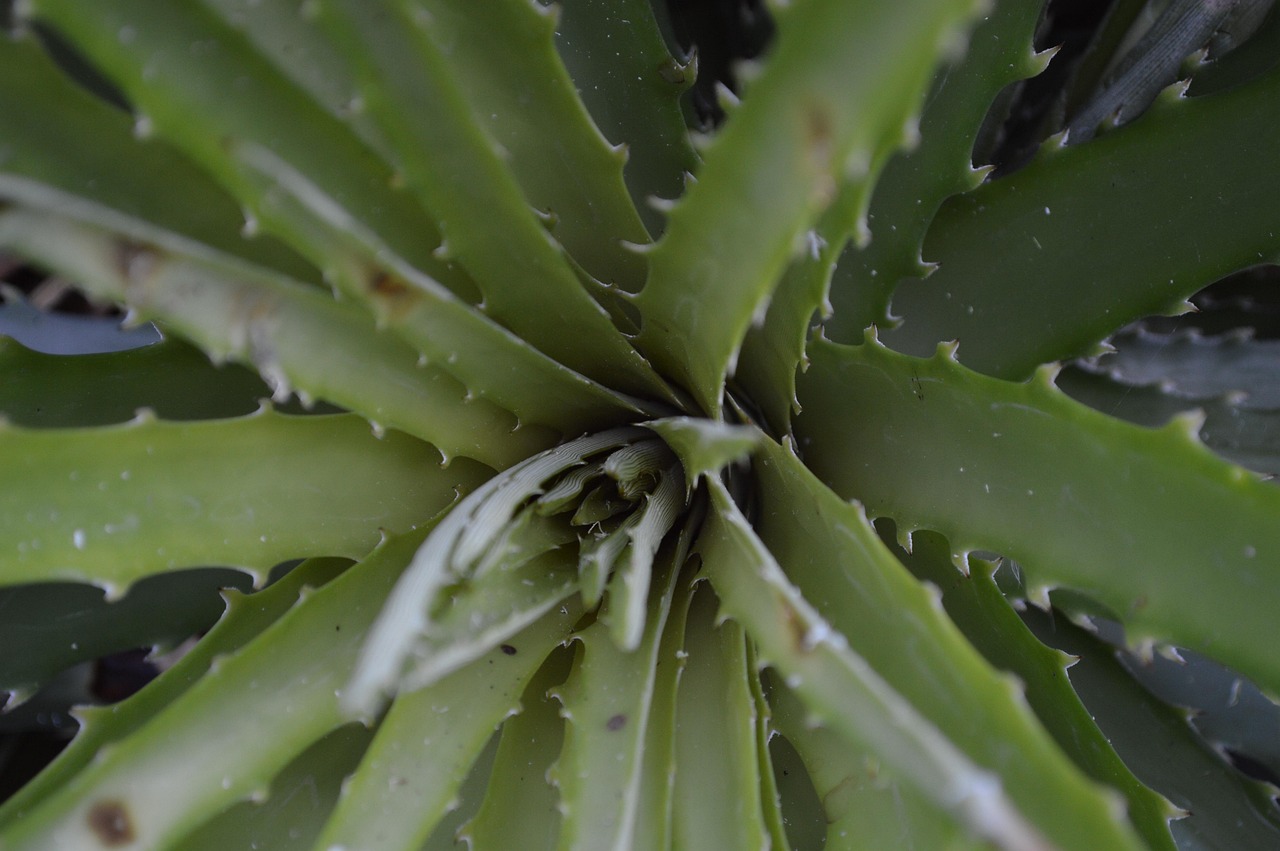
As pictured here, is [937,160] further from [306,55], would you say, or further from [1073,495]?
[306,55]

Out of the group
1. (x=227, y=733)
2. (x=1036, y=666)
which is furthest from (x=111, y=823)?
(x=1036, y=666)

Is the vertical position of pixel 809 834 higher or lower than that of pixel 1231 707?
lower

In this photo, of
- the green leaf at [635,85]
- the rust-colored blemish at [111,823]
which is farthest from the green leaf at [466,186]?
the rust-colored blemish at [111,823]

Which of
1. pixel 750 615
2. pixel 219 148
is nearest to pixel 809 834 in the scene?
pixel 750 615

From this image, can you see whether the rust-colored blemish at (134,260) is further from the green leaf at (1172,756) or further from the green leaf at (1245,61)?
the green leaf at (1245,61)

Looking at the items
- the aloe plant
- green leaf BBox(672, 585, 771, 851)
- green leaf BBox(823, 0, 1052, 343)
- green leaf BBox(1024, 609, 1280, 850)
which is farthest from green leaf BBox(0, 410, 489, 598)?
green leaf BBox(1024, 609, 1280, 850)

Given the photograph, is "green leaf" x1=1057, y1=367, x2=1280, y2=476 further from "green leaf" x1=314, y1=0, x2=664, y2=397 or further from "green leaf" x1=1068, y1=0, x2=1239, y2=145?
"green leaf" x1=314, y1=0, x2=664, y2=397

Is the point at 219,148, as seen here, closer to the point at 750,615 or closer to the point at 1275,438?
the point at 750,615
